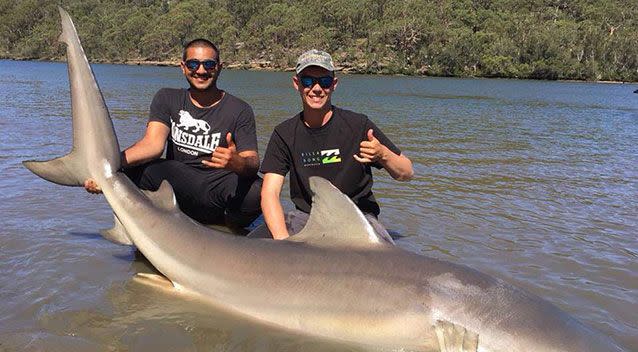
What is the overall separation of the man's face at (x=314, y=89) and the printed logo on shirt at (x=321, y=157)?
15.5 inches

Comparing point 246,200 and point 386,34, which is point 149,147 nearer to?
point 246,200

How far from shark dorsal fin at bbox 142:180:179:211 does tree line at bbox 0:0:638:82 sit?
80995 millimetres

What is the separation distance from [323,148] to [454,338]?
6.74 feet

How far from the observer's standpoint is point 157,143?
497cm

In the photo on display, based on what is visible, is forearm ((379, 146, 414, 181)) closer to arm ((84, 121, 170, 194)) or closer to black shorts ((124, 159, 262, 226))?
black shorts ((124, 159, 262, 226))

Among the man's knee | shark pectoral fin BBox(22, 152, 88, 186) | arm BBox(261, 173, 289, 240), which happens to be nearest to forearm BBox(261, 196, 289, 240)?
arm BBox(261, 173, 289, 240)

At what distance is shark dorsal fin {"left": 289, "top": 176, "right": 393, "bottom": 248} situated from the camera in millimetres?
3074

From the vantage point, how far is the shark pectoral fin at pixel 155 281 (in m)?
3.73

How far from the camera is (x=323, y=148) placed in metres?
4.33

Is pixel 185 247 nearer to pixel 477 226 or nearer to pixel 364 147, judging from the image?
pixel 364 147

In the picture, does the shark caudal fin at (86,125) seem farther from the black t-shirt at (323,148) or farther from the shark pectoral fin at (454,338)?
the shark pectoral fin at (454,338)

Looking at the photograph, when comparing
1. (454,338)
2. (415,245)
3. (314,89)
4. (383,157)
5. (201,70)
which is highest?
(201,70)

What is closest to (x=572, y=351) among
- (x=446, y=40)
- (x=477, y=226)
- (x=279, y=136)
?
(x=279, y=136)

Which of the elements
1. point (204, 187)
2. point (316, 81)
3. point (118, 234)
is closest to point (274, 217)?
point (316, 81)
